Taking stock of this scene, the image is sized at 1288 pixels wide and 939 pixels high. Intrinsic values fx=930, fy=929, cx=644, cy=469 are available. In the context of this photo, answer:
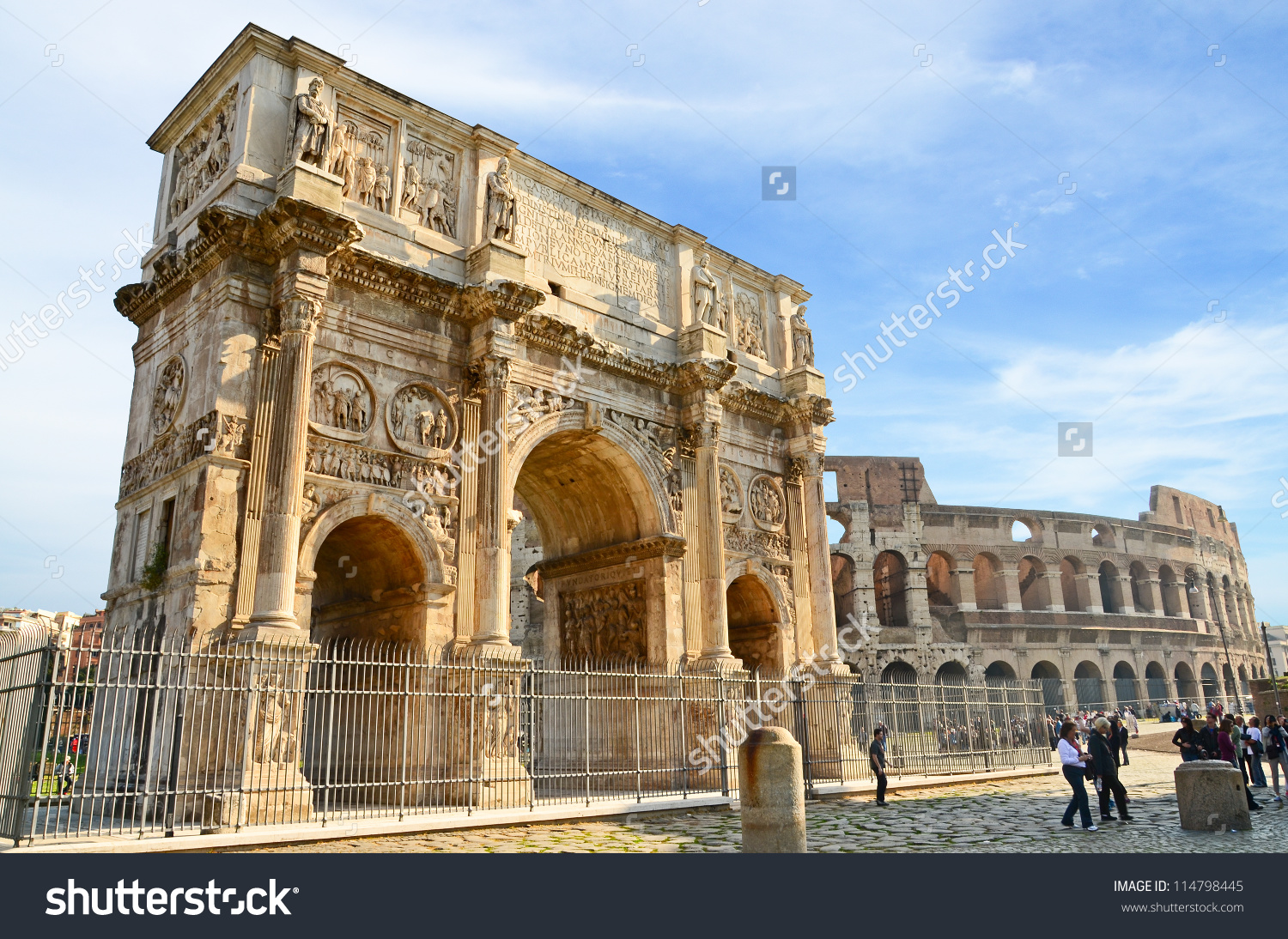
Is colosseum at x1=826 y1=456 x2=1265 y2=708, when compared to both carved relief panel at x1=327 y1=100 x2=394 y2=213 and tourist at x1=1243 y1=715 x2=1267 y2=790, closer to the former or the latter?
tourist at x1=1243 y1=715 x2=1267 y2=790

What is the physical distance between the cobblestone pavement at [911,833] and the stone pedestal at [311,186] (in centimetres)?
820

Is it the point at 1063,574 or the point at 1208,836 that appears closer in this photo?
the point at 1208,836

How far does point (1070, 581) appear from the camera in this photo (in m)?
43.1

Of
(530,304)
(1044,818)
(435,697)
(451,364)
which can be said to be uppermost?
(530,304)

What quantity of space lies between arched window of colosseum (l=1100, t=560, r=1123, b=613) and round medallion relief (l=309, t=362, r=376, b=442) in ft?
128

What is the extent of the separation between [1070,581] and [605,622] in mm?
32491

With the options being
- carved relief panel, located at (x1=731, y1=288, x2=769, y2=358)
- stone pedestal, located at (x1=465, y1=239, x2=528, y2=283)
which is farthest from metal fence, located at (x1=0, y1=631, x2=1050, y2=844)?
carved relief panel, located at (x1=731, y1=288, x2=769, y2=358)

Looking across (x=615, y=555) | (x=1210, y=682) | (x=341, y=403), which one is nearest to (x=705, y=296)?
(x=615, y=555)

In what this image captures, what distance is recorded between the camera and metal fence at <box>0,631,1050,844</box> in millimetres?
8852

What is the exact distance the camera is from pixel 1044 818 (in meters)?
11.3

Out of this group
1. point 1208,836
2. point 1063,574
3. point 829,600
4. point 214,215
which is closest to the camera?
point 1208,836
